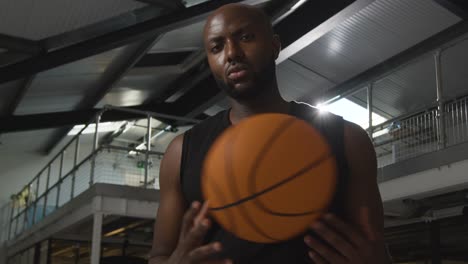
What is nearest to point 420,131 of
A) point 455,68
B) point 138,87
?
point 455,68

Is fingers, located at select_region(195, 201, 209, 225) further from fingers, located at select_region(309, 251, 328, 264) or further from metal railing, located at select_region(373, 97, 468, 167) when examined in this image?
metal railing, located at select_region(373, 97, 468, 167)

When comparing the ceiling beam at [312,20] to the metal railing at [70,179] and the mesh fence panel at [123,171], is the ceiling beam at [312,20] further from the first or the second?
the mesh fence panel at [123,171]

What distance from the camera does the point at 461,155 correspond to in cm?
504

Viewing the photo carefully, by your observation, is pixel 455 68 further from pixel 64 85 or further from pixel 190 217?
pixel 190 217

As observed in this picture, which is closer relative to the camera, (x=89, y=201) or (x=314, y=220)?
(x=314, y=220)

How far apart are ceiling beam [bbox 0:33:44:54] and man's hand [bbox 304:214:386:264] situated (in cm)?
726

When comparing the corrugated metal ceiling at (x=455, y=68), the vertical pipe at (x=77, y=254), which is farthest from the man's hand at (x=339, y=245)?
the vertical pipe at (x=77, y=254)

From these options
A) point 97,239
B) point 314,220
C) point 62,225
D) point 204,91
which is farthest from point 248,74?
point 204,91

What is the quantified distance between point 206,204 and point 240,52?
0.36 metres

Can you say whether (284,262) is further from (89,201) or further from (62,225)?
(62,225)

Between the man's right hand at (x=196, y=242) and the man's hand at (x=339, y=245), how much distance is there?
0.19 m

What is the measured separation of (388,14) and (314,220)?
24.8 feet

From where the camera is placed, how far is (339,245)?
1.10 metres

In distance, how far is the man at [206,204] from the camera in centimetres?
112
